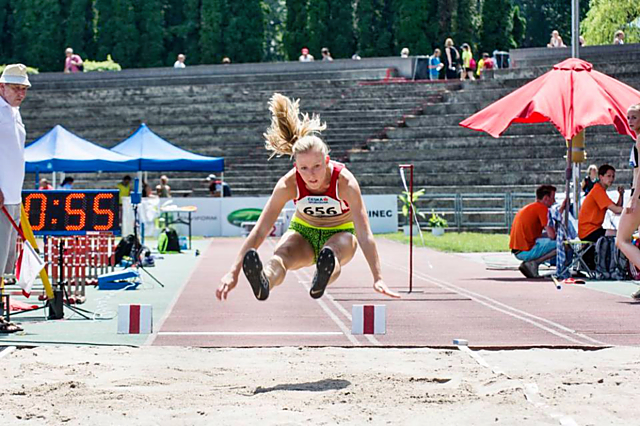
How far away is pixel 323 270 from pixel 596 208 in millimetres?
10221

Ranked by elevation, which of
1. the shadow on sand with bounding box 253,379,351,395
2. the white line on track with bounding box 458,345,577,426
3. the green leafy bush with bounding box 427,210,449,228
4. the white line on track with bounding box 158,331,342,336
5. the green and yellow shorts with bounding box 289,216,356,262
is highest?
the green and yellow shorts with bounding box 289,216,356,262

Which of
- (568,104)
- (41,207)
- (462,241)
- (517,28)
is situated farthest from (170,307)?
(517,28)

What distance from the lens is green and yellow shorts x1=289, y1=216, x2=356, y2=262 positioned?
31.0 ft

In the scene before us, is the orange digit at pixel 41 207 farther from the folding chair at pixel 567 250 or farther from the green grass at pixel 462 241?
the green grass at pixel 462 241

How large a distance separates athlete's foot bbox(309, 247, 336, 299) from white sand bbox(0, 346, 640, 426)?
2.20 ft

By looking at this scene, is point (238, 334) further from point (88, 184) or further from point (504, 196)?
point (88, 184)

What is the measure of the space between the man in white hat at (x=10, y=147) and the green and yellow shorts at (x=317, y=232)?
9.96ft

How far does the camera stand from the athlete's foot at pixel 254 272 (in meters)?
8.32

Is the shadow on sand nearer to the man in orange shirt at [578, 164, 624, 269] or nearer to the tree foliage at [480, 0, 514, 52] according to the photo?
the man in orange shirt at [578, 164, 624, 269]

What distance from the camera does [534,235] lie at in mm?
18938

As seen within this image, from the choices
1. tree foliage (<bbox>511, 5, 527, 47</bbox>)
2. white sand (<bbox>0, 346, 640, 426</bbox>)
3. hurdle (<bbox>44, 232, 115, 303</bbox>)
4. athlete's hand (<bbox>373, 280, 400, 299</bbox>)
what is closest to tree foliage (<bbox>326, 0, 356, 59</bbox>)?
tree foliage (<bbox>511, 5, 527, 47</bbox>)

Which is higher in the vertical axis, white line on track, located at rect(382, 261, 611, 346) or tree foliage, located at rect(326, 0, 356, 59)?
tree foliage, located at rect(326, 0, 356, 59)

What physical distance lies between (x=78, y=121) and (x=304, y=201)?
37182 mm

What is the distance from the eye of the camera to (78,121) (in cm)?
4497
